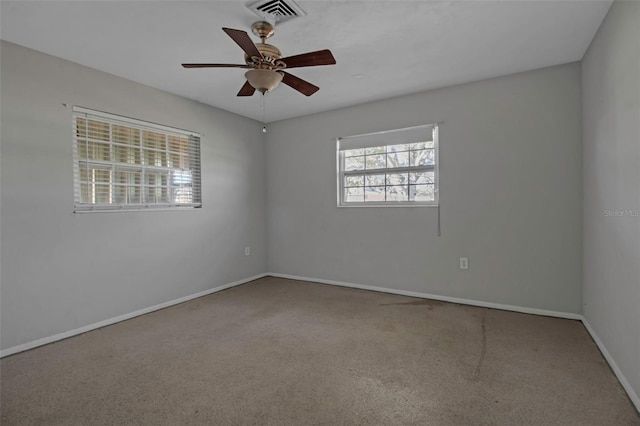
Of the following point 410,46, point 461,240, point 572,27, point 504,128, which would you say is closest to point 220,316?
point 461,240

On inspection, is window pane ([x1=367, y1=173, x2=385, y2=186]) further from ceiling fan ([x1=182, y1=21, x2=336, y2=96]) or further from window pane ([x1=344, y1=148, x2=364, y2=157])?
ceiling fan ([x1=182, y1=21, x2=336, y2=96])

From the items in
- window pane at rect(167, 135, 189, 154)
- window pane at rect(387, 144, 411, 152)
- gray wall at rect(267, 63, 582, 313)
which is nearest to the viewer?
gray wall at rect(267, 63, 582, 313)

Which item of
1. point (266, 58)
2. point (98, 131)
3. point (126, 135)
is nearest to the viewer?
point (266, 58)

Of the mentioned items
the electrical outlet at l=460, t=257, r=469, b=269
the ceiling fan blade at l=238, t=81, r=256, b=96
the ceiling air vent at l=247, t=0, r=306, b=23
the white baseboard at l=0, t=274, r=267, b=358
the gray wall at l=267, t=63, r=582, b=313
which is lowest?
the white baseboard at l=0, t=274, r=267, b=358

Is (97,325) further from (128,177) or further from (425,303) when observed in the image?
(425,303)

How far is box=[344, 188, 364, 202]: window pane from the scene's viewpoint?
4.35m

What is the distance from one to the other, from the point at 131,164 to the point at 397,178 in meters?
3.14

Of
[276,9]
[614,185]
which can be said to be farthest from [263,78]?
[614,185]

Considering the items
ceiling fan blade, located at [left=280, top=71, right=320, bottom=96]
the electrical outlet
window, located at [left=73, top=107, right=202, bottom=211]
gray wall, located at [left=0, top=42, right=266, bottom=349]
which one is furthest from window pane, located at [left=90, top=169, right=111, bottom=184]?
the electrical outlet

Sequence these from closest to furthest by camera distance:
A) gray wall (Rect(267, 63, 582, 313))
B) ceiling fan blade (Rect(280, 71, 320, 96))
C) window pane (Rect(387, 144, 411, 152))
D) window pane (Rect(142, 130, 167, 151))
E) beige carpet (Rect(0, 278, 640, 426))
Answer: beige carpet (Rect(0, 278, 640, 426)) → ceiling fan blade (Rect(280, 71, 320, 96)) → gray wall (Rect(267, 63, 582, 313)) → window pane (Rect(142, 130, 167, 151)) → window pane (Rect(387, 144, 411, 152))

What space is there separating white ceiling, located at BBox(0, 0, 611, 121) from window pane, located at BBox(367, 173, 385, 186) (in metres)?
1.22

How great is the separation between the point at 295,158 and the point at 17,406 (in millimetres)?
3834

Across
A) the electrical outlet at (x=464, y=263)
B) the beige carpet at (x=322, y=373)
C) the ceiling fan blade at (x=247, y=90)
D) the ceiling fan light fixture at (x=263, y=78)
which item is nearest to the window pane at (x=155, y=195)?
the beige carpet at (x=322, y=373)

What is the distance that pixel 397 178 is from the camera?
13.3ft
